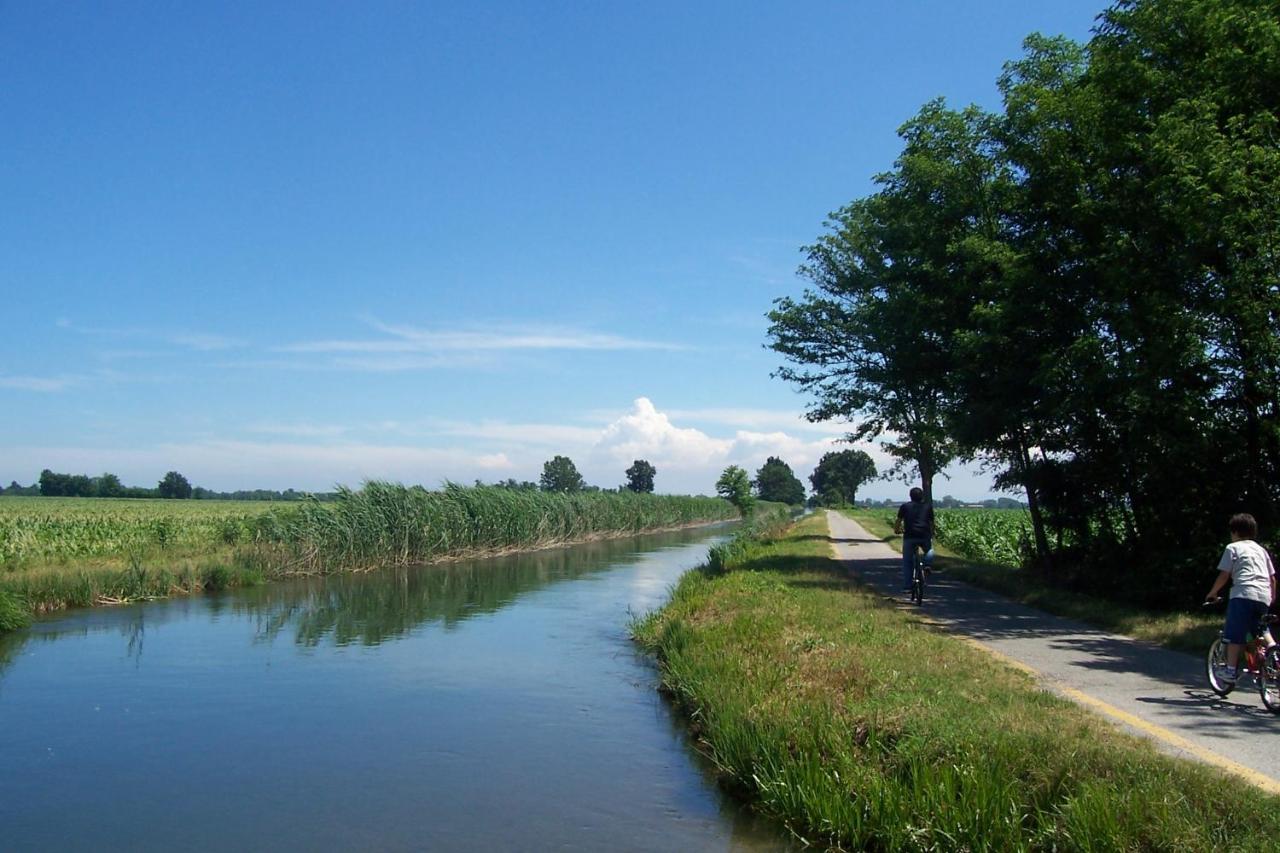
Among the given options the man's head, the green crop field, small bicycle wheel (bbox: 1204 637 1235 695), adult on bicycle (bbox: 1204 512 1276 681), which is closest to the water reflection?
the green crop field

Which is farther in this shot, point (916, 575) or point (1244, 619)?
point (916, 575)

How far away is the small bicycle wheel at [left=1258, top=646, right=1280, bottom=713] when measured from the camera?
8547 mm

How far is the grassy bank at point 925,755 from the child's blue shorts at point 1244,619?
1.86 m

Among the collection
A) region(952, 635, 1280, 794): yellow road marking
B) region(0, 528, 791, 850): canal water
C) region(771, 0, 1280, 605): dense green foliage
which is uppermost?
region(771, 0, 1280, 605): dense green foliage

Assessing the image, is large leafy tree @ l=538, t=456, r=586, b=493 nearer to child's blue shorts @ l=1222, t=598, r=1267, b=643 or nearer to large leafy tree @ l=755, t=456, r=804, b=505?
large leafy tree @ l=755, t=456, r=804, b=505

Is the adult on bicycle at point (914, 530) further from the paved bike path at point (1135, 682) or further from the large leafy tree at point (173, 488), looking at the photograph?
the large leafy tree at point (173, 488)

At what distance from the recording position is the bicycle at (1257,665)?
857 centimetres

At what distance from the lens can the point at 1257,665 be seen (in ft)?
28.6

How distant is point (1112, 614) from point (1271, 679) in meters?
6.05

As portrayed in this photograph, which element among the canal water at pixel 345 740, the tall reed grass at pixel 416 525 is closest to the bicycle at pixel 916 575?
the canal water at pixel 345 740

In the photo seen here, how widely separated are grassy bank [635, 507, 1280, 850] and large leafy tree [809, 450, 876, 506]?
5153 inches

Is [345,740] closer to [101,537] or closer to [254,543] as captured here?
[254,543]

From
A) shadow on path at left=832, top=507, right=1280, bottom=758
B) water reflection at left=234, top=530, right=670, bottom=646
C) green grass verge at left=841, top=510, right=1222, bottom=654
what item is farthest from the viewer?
water reflection at left=234, top=530, right=670, bottom=646

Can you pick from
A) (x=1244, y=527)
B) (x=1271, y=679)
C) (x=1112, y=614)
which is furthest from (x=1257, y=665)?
(x=1112, y=614)
